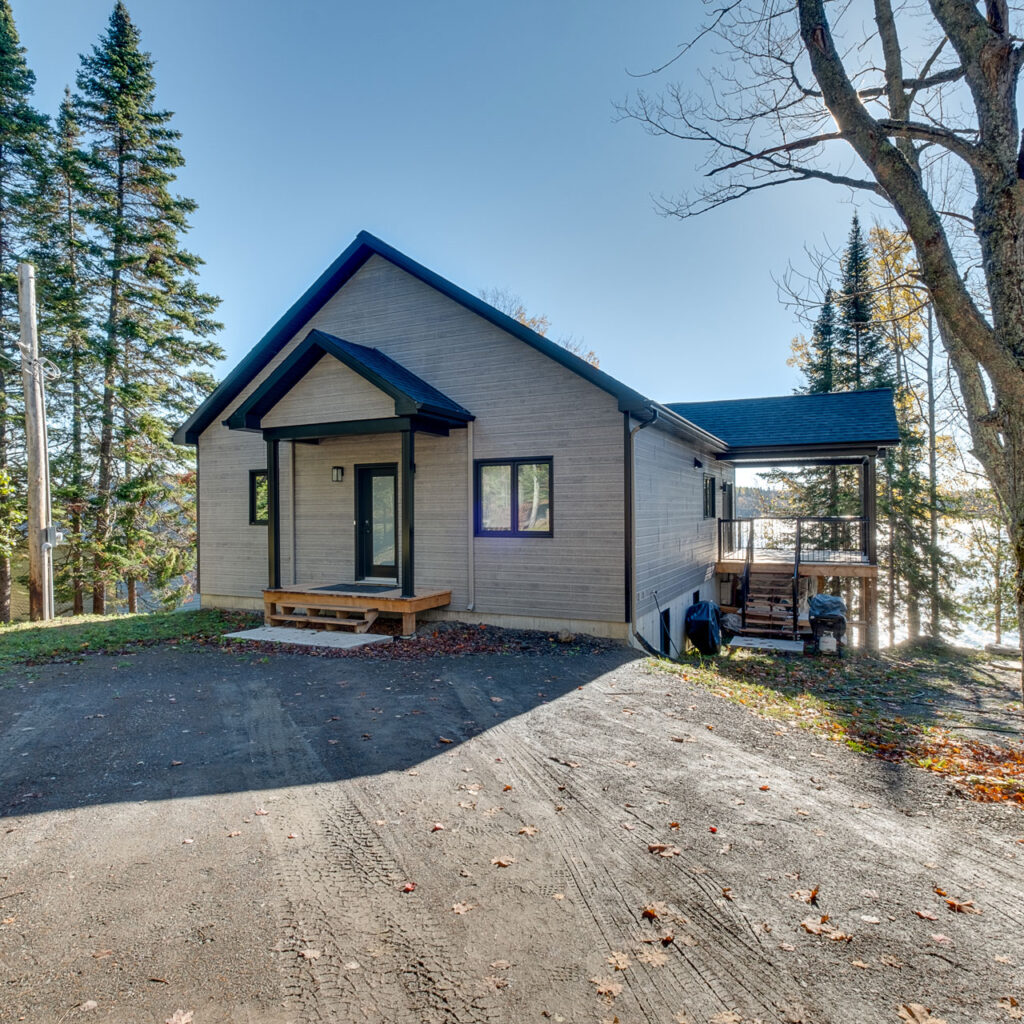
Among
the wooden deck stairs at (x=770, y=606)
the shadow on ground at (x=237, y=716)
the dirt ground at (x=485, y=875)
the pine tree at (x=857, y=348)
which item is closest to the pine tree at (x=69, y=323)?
the shadow on ground at (x=237, y=716)

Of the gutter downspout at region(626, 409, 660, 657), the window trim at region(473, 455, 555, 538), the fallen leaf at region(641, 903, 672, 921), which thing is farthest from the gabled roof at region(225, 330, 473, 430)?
the fallen leaf at region(641, 903, 672, 921)

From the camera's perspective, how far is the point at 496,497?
33.7ft

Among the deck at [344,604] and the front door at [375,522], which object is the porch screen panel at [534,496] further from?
the front door at [375,522]

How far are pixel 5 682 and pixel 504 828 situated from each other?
6493 millimetres

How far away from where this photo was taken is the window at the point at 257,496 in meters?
12.3

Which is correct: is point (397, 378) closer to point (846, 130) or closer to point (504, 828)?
point (846, 130)

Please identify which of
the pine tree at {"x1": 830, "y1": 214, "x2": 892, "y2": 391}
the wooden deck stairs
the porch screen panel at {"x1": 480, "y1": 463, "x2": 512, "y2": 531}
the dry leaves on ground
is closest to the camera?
the dry leaves on ground

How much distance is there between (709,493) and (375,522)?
8502 millimetres

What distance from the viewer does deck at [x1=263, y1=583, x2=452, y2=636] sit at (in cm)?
970

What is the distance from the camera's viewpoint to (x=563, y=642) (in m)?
9.21

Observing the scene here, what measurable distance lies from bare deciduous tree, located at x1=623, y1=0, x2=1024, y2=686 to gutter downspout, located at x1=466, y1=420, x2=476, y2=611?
4628 mm

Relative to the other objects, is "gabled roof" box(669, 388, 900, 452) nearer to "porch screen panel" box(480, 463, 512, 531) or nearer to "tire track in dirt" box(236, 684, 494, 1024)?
"porch screen panel" box(480, 463, 512, 531)

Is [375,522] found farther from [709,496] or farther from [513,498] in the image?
[709,496]

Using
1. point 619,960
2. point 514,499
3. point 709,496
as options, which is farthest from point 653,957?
point 709,496
